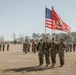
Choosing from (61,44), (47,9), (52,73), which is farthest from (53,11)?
(52,73)

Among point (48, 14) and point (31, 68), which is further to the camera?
point (48, 14)

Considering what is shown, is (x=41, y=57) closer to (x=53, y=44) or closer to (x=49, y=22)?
(x=53, y=44)

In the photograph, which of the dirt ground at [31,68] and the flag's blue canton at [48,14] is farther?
the flag's blue canton at [48,14]

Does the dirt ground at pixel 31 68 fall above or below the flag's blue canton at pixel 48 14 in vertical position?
below

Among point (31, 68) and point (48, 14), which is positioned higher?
point (48, 14)

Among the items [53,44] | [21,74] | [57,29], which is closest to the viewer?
[21,74]

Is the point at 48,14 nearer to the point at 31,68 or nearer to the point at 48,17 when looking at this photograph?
the point at 48,17

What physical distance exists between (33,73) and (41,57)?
378cm

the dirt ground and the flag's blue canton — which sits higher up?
the flag's blue canton

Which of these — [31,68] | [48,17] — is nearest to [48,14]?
[48,17]

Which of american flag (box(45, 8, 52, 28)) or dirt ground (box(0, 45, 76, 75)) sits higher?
american flag (box(45, 8, 52, 28))

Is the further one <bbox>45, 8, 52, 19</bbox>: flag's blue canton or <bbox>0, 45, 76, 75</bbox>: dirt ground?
<bbox>45, 8, 52, 19</bbox>: flag's blue canton

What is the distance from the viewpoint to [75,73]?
15.3 meters

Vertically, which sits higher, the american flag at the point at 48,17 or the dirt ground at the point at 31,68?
the american flag at the point at 48,17
